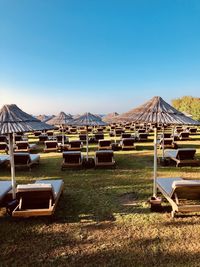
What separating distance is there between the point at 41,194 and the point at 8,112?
2.05m

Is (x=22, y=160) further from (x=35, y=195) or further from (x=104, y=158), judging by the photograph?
(x=35, y=195)

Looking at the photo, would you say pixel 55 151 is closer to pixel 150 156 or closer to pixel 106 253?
pixel 150 156

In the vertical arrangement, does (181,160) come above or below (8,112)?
below

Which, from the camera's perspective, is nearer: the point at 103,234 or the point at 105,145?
the point at 103,234

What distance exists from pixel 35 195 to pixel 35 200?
171 mm

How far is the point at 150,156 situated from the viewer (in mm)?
13109

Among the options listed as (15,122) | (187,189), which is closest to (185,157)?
(187,189)

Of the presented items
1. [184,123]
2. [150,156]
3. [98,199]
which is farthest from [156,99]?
[150,156]

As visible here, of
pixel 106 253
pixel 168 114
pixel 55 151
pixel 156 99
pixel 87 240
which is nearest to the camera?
pixel 106 253

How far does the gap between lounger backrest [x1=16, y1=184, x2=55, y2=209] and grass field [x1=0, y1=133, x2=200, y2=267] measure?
0.34 metres

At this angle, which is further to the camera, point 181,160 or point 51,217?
point 181,160

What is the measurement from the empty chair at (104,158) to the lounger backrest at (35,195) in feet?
16.6

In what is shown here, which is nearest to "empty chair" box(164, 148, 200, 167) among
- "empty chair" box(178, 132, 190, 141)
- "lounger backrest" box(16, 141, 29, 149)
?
"lounger backrest" box(16, 141, 29, 149)

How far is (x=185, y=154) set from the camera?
10.5 meters
